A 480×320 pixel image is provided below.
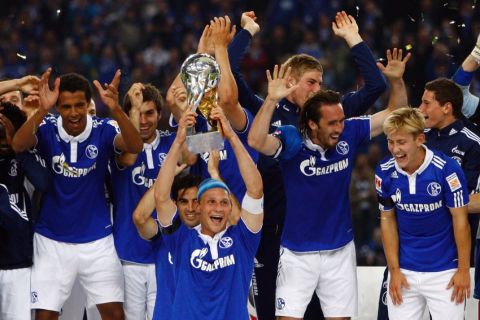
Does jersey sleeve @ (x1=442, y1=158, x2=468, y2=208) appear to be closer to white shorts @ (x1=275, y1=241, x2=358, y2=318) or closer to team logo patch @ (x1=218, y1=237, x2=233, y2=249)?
white shorts @ (x1=275, y1=241, x2=358, y2=318)

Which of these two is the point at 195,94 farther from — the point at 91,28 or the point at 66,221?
the point at 91,28

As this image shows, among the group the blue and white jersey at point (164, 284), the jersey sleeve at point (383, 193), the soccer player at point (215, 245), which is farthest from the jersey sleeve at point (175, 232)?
the jersey sleeve at point (383, 193)

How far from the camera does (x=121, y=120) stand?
6430 millimetres

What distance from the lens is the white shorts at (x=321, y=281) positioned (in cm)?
646

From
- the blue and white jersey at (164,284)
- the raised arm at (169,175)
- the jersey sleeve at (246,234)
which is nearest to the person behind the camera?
the raised arm at (169,175)

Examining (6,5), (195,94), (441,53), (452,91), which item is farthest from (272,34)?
(195,94)

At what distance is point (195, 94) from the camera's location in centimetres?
585

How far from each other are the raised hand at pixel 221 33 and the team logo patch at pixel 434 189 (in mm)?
1381

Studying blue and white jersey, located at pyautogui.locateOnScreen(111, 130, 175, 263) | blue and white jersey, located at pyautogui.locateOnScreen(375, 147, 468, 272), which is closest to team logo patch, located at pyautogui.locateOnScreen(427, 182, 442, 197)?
blue and white jersey, located at pyautogui.locateOnScreen(375, 147, 468, 272)

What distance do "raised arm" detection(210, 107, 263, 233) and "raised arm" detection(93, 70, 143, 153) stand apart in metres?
0.86

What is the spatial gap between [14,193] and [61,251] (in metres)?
0.43

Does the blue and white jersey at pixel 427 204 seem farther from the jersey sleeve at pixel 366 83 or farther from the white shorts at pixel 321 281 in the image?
the jersey sleeve at pixel 366 83

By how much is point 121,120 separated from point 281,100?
40.0 inches

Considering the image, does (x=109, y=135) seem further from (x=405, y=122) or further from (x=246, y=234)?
(x=405, y=122)
